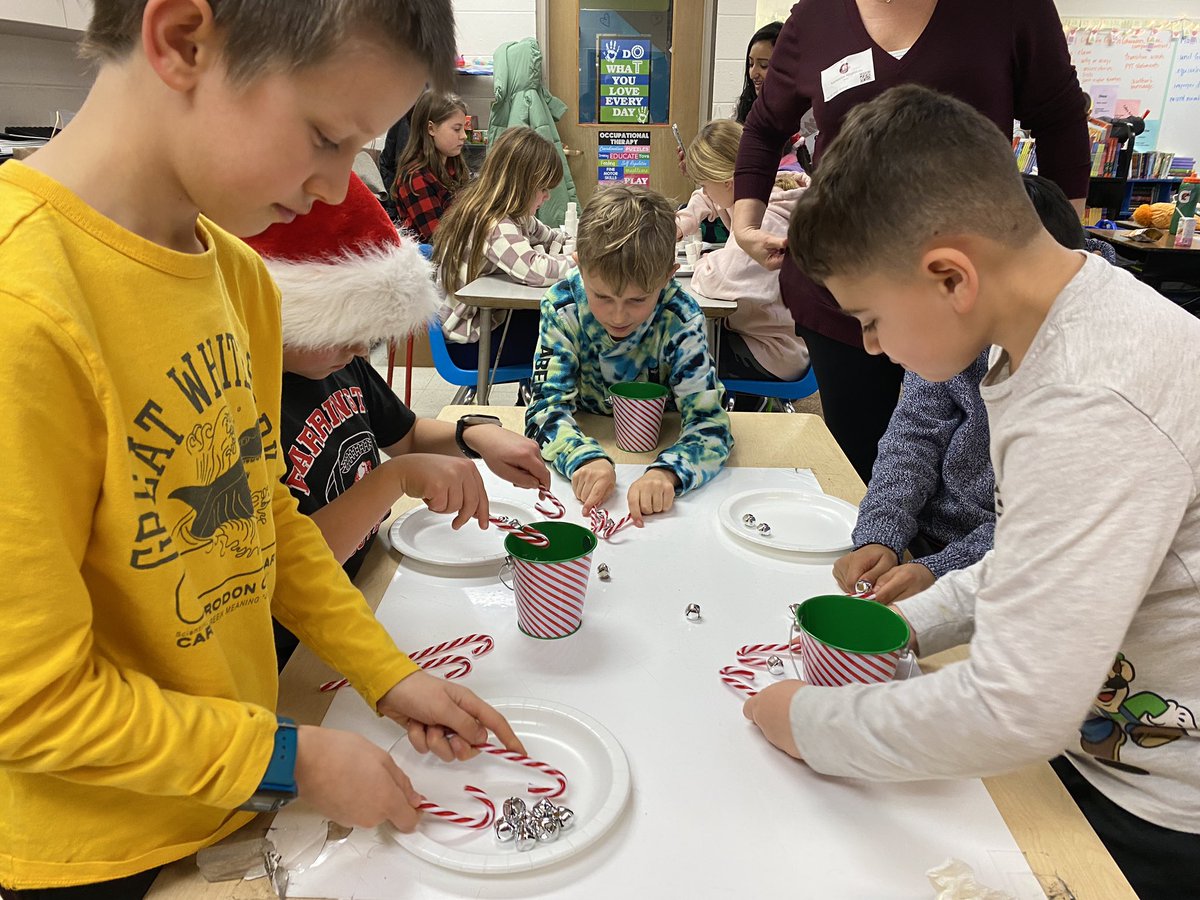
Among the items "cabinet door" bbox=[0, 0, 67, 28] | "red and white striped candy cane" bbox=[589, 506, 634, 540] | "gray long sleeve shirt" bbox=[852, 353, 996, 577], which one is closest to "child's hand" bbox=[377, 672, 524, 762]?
"red and white striped candy cane" bbox=[589, 506, 634, 540]

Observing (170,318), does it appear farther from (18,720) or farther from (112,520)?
(18,720)

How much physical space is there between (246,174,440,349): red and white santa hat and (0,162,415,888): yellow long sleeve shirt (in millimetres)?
281

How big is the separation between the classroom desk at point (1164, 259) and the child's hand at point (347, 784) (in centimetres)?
507

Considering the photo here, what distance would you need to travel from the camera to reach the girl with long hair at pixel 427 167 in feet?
14.1

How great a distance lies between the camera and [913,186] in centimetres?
76

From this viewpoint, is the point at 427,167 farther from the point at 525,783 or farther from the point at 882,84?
the point at 525,783

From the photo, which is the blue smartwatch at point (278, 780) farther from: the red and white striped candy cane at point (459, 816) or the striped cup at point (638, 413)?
the striped cup at point (638, 413)

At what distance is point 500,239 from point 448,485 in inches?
82.8

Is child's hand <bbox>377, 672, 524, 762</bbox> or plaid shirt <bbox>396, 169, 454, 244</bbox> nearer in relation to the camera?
child's hand <bbox>377, 672, 524, 762</bbox>

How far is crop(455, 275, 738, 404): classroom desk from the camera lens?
2.73 m

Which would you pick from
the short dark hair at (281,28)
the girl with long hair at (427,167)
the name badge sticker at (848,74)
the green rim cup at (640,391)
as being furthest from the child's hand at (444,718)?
the girl with long hair at (427,167)

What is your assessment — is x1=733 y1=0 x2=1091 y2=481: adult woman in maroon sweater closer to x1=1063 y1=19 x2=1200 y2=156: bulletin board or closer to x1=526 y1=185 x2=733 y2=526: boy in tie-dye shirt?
x1=526 y1=185 x2=733 y2=526: boy in tie-dye shirt

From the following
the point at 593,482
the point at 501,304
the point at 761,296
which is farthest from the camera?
the point at 761,296

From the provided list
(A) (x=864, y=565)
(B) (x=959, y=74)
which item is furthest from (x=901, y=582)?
(B) (x=959, y=74)
